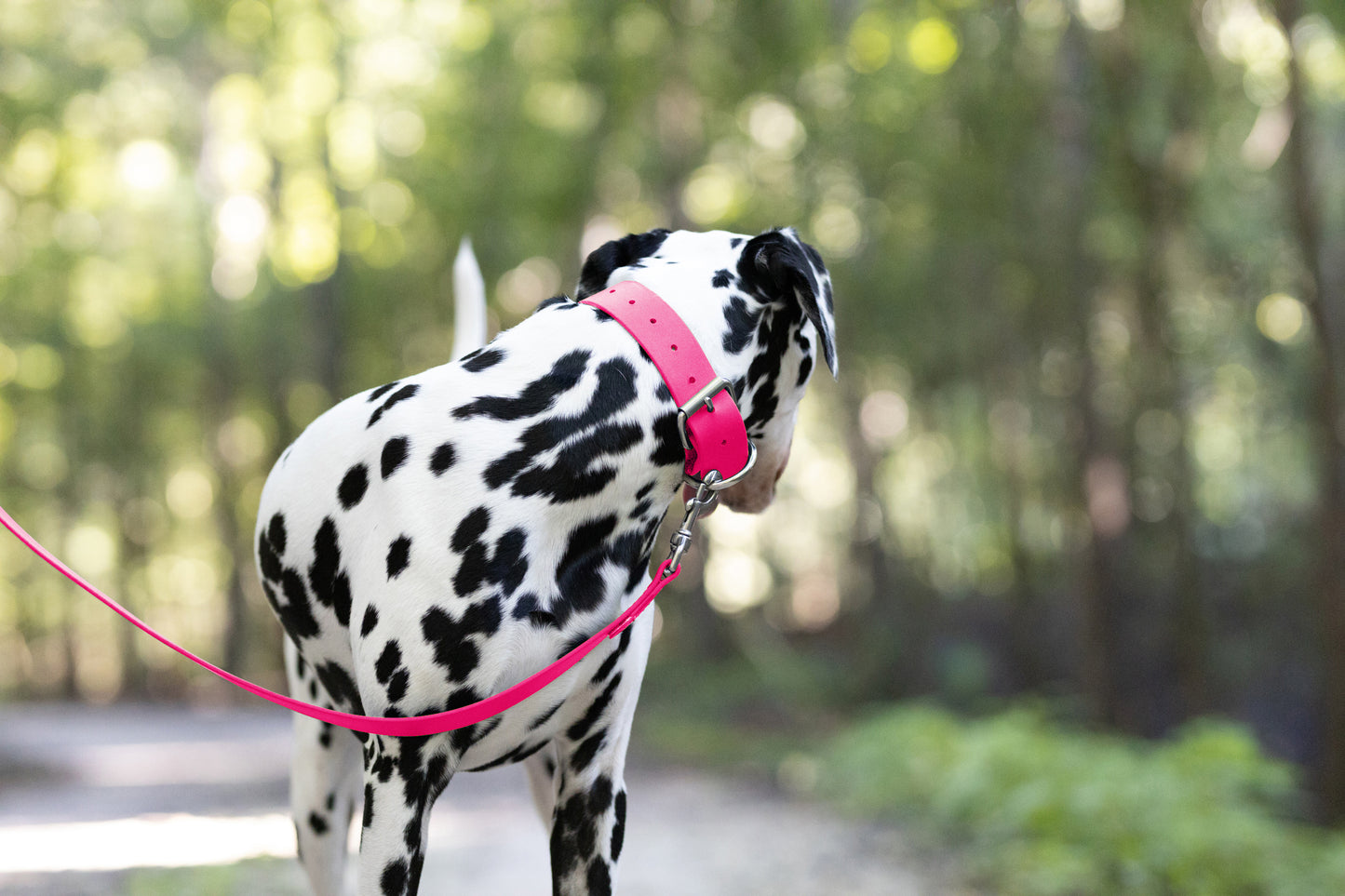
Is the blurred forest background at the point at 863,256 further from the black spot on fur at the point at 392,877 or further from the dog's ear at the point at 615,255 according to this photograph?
the black spot on fur at the point at 392,877

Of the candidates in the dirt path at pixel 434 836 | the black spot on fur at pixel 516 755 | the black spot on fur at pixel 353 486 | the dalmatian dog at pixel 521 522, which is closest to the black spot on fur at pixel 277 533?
the dalmatian dog at pixel 521 522

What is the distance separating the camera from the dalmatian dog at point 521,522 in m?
2.01

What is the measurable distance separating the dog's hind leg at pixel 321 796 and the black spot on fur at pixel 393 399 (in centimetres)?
76

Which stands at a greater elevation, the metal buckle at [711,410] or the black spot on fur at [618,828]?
the metal buckle at [711,410]

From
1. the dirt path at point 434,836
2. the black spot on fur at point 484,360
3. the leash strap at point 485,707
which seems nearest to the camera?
the leash strap at point 485,707

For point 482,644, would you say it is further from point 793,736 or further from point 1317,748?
point 1317,748

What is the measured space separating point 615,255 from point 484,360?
1.60 ft

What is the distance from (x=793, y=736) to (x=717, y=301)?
11.0 metres

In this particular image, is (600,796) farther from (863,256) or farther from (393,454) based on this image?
(863,256)

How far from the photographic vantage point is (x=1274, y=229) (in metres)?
12.1

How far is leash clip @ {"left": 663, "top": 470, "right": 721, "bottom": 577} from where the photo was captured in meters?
2.13

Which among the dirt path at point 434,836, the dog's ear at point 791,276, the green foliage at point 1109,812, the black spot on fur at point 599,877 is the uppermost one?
the dog's ear at point 791,276

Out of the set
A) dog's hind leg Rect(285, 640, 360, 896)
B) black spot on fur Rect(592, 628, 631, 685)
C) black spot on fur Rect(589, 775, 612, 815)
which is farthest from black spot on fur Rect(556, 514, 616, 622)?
dog's hind leg Rect(285, 640, 360, 896)

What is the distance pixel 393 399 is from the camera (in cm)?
220
